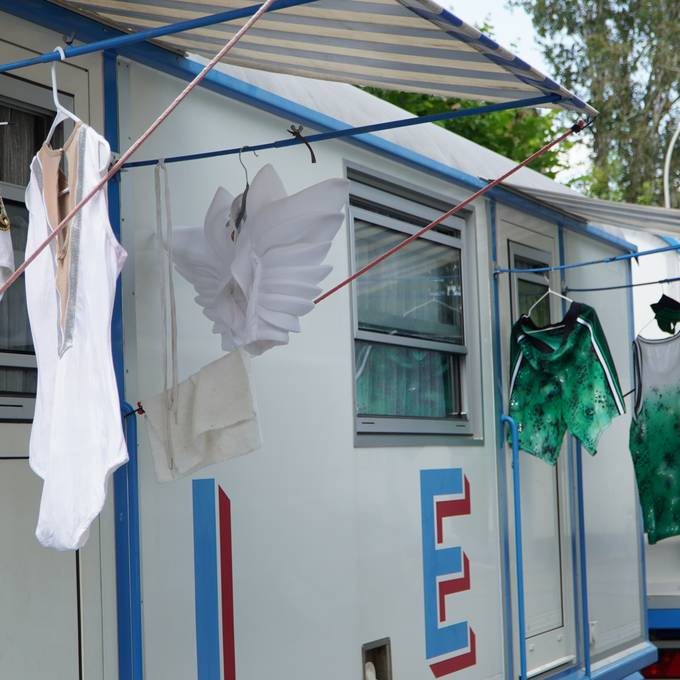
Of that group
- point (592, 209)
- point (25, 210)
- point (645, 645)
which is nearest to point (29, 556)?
point (25, 210)

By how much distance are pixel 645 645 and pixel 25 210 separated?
4.70 metres

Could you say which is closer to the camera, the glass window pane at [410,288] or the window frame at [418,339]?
the window frame at [418,339]

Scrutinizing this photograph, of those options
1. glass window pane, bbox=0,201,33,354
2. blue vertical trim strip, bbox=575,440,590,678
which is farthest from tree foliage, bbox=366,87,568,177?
glass window pane, bbox=0,201,33,354

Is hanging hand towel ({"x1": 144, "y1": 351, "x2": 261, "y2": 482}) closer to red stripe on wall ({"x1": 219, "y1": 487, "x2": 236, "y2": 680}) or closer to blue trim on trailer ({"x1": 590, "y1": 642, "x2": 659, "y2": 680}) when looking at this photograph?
red stripe on wall ({"x1": 219, "y1": 487, "x2": 236, "y2": 680})

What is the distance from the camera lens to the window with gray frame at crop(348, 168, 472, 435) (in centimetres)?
429

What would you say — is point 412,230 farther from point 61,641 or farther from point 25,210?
point 61,641

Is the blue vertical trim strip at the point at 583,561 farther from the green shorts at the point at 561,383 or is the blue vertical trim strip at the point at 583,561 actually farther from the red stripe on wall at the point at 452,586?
the red stripe on wall at the point at 452,586

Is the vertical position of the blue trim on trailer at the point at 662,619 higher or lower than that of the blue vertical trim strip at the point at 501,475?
lower

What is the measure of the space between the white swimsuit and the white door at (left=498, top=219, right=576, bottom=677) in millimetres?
3061

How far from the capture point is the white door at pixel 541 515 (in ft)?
17.3

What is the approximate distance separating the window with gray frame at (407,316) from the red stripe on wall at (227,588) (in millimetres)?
843

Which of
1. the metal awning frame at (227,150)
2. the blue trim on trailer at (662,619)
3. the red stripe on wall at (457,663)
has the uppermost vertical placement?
the metal awning frame at (227,150)

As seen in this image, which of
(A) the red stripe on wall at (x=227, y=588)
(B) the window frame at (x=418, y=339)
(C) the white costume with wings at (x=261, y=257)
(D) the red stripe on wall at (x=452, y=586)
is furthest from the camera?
(D) the red stripe on wall at (x=452, y=586)

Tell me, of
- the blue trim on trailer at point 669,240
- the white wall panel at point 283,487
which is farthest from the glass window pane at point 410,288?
the blue trim on trailer at point 669,240
